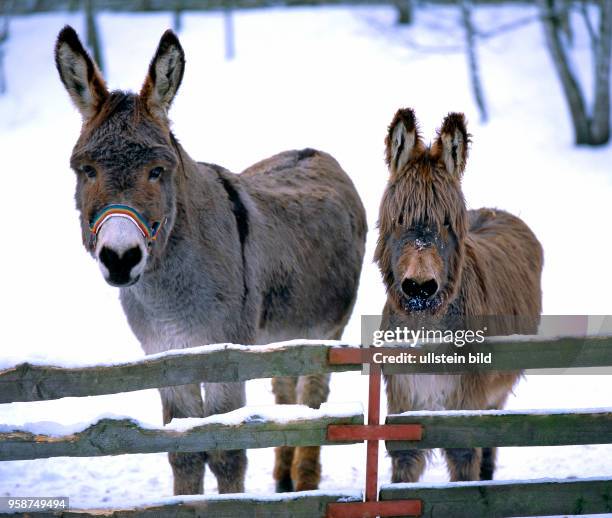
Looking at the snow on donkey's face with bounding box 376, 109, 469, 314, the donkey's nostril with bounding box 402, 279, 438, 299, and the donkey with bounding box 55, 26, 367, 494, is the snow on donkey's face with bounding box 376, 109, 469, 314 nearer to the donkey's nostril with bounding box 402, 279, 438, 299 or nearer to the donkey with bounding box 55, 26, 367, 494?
the donkey's nostril with bounding box 402, 279, 438, 299

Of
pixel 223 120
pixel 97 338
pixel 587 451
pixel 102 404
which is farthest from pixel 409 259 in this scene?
pixel 223 120

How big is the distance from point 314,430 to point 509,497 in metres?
1.03

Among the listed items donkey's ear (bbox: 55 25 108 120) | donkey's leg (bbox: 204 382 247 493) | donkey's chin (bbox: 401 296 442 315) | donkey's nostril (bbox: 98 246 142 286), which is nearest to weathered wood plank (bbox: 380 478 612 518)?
donkey's chin (bbox: 401 296 442 315)

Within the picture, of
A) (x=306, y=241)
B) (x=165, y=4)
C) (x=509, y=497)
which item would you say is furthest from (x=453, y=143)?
(x=165, y=4)

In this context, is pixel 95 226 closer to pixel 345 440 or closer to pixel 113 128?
pixel 113 128

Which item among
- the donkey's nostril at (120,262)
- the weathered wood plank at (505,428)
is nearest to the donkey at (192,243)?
the donkey's nostril at (120,262)

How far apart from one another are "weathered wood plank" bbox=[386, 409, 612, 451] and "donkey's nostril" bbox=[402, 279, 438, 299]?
607mm

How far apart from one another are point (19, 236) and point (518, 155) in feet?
29.2

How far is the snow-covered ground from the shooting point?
6.43m

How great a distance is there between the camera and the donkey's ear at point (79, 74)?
446 centimetres

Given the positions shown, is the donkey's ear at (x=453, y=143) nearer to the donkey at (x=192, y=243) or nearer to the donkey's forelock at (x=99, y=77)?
the donkey at (x=192, y=243)

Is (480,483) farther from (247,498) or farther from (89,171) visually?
(89,171)

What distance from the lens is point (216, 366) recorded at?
3.97m

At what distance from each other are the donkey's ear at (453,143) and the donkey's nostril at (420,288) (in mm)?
695
